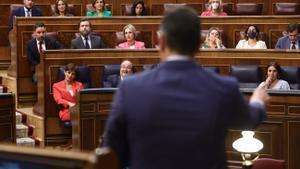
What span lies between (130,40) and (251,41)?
4.45ft

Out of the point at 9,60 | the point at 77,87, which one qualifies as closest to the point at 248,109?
the point at 77,87

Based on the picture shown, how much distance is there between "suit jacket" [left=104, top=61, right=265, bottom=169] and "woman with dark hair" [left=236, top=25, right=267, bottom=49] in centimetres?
589

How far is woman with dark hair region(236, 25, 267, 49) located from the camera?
766 centimetres

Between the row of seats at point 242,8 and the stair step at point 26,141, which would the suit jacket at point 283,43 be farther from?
the stair step at point 26,141

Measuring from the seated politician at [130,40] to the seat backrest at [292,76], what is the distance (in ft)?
5.70

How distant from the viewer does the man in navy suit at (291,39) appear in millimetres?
7543

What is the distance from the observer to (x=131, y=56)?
7.01m

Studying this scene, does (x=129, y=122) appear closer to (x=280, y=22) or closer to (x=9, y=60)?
(x=280, y=22)

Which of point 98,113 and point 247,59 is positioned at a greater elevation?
point 247,59

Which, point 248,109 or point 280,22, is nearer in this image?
point 248,109

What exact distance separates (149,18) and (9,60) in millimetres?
2054

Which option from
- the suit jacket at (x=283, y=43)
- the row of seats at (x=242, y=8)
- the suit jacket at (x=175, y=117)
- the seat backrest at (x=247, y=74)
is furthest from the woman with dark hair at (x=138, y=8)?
the suit jacket at (x=175, y=117)

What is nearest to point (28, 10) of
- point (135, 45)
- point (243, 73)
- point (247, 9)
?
point (135, 45)

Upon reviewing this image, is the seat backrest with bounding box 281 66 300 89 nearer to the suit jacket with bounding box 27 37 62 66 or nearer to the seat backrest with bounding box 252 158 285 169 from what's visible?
the suit jacket with bounding box 27 37 62 66
